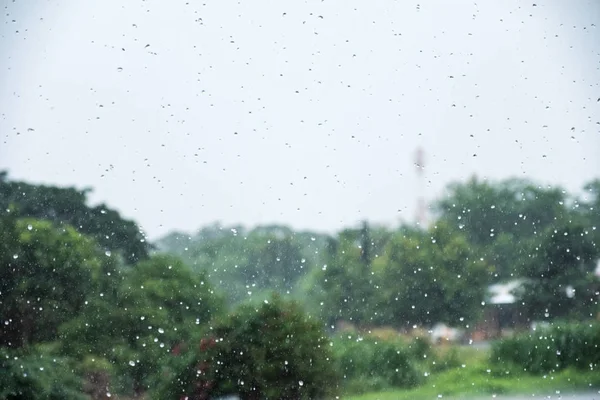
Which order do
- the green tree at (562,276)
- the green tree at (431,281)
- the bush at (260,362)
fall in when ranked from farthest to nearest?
the green tree at (562,276) → the green tree at (431,281) → the bush at (260,362)

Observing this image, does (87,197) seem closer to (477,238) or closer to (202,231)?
(202,231)

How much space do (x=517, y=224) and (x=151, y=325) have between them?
6.38 feet

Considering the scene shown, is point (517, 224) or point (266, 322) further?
point (517, 224)

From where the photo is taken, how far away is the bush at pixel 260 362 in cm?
406

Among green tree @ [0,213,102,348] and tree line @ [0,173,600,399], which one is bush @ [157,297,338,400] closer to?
A: tree line @ [0,173,600,399]

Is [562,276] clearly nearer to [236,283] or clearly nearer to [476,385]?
[476,385]

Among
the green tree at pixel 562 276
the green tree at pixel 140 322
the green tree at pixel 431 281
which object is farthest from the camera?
the green tree at pixel 562 276

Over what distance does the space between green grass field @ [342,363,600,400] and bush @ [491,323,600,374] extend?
7cm

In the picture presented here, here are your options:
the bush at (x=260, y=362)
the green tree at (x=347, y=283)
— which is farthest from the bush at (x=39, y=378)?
the green tree at (x=347, y=283)

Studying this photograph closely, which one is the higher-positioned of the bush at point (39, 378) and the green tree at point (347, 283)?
the green tree at point (347, 283)

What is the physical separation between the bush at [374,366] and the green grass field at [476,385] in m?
0.05

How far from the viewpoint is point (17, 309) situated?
427cm

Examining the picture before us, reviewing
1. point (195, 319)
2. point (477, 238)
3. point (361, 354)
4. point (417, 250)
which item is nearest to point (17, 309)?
point (195, 319)

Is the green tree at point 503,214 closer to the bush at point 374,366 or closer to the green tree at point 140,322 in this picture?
the bush at point 374,366
